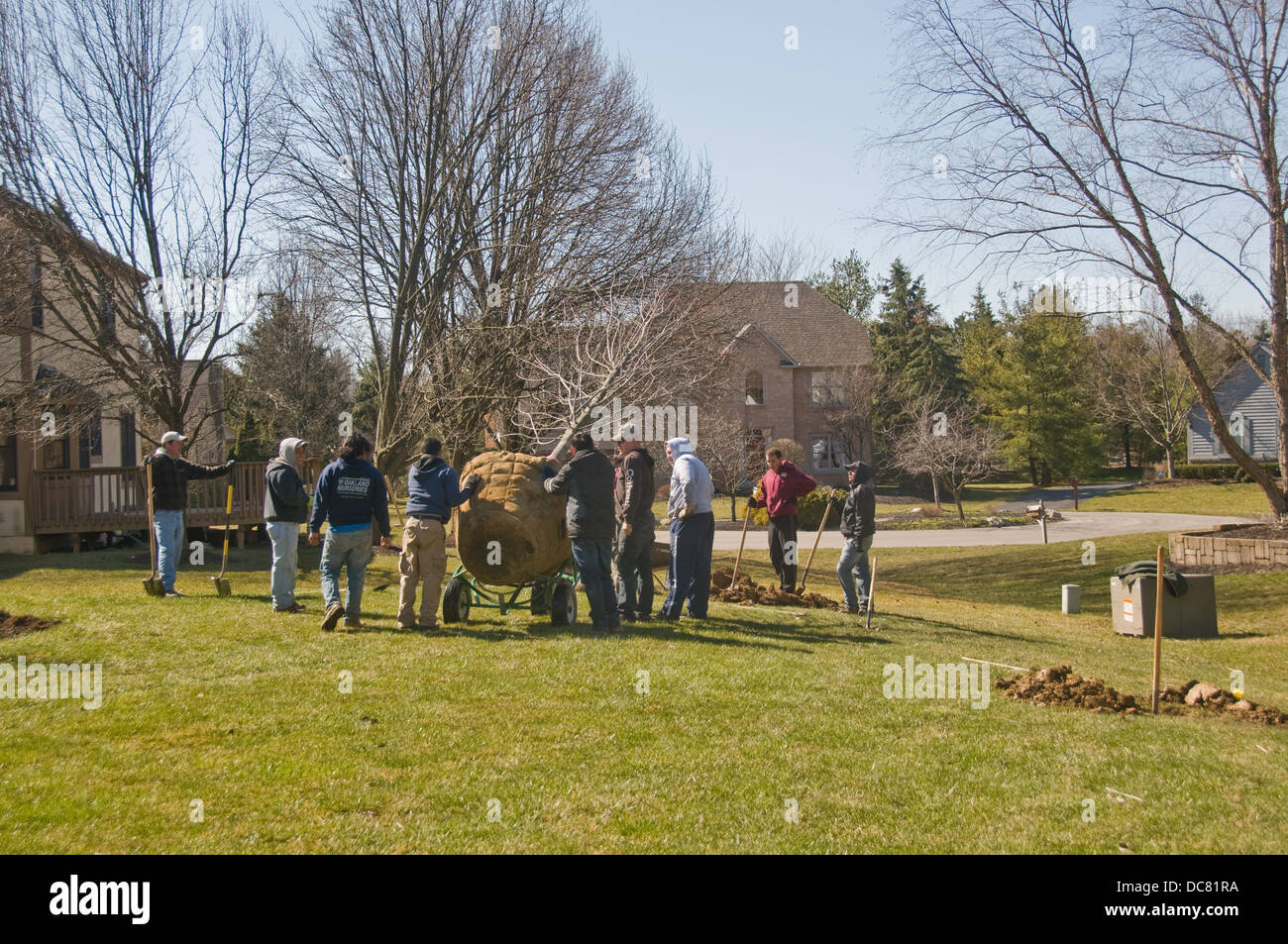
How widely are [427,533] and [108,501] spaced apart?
1272 centimetres

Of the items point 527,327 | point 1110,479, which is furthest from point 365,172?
point 1110,479

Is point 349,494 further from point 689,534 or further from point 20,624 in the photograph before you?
point 689,534

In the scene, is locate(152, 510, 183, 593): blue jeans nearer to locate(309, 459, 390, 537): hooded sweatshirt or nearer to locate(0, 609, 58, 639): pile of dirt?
locate(0, 609, 58, 639): pile of dirt

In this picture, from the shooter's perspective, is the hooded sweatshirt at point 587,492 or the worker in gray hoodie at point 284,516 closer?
the hooded sweatshirt at point 587,492

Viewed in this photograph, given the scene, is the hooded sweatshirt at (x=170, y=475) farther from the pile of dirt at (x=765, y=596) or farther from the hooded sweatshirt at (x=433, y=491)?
the pile of dirt at (x=765, y=596)

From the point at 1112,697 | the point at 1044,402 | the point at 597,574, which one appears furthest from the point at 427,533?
the point at 1044,402

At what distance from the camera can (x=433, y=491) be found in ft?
33.8

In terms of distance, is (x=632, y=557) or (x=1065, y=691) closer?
(x=1065, y=691)

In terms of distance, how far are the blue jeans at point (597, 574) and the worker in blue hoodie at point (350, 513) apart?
6.70 ft

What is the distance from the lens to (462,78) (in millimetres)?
19297

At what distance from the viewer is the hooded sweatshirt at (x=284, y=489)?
37.7 ft

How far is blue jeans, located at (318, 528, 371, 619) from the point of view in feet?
34.0

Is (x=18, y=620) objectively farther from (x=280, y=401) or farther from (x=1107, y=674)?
(x=280, y=401)

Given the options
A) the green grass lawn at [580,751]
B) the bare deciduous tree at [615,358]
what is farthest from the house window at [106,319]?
the green grass lawn at [580,751]
